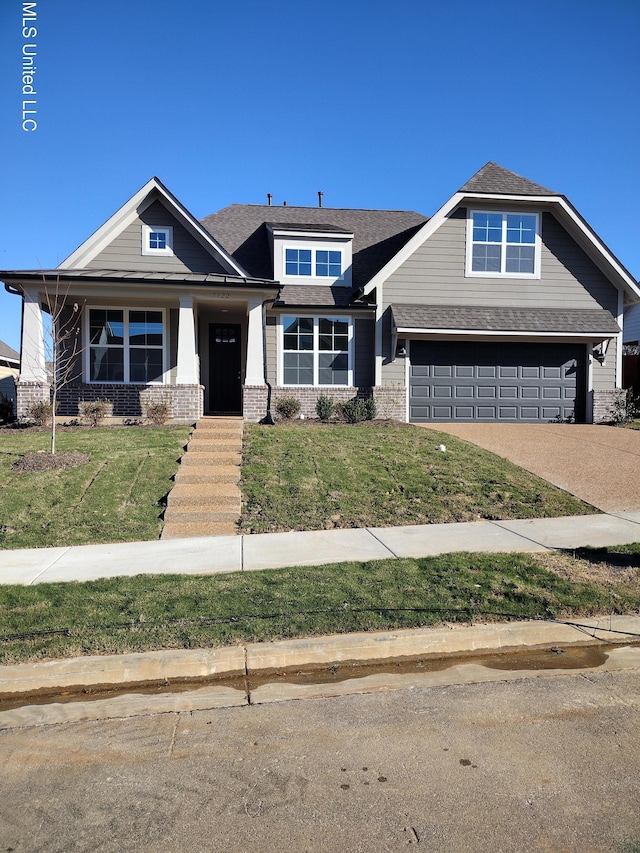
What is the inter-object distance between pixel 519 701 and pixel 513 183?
1659 centimetres

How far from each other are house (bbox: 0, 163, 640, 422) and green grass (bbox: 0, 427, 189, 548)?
4154 mm

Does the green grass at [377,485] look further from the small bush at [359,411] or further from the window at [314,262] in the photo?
the window at [314,262]

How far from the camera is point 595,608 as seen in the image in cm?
569

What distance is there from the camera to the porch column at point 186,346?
1510 cm

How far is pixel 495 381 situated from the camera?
17.7 meters

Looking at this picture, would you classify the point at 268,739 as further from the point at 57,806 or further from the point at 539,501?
the point at 539,501

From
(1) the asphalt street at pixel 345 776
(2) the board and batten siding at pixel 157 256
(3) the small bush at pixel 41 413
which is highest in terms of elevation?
(2) the board and batten siding at pixel 157 256

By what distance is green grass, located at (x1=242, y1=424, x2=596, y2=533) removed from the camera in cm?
921

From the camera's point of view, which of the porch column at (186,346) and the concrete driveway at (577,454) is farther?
the porch column at (186,346)

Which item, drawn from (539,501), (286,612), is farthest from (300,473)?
(286,612)

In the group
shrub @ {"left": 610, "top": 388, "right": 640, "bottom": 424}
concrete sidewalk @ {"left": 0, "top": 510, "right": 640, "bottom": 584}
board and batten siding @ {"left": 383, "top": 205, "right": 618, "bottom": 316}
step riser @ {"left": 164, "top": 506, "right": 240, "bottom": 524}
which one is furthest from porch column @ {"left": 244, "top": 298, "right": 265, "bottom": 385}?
shrub @ {"left": 610, "top": 388, "right": 640, "bottom": 424}

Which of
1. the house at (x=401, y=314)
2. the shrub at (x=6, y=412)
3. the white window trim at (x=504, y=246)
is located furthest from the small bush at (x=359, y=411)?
the shrub at (x=6, y=412)

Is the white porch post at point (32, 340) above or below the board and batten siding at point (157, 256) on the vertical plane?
below

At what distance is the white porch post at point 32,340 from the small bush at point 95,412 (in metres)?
1.39
